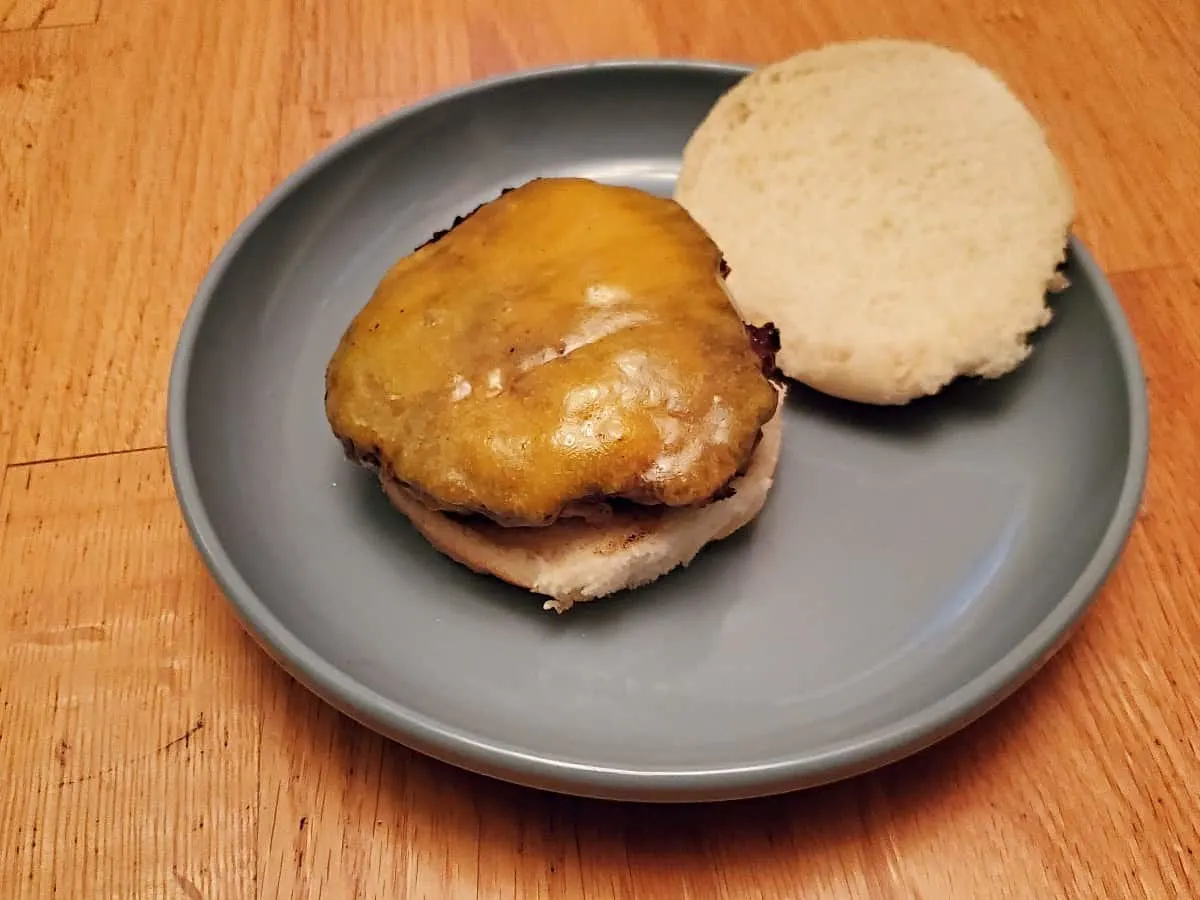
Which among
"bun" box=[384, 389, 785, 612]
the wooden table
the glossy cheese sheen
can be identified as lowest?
the wooden table

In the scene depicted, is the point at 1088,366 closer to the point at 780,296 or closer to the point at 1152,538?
the point at 1152,538

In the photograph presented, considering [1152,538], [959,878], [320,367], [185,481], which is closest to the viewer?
[959,878]

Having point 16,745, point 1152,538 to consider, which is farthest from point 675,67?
point 16,745

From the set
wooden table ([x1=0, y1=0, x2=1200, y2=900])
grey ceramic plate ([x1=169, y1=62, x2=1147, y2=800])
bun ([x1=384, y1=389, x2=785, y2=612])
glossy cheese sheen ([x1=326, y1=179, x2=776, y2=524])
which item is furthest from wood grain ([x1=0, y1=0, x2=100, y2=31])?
bun ([x1=384, y1=389, x2=785, y2=612])

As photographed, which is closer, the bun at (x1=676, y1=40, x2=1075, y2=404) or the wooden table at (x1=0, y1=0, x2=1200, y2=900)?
the wooden table at (x1=0, y1=0, x2=1200, y2=900)

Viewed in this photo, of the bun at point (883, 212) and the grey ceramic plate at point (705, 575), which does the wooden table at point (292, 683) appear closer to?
the grey ceramic plate at point (705, 575)

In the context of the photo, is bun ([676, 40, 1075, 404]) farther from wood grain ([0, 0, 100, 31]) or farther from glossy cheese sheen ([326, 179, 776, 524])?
wood grain ([0, 0, 100, 31])
